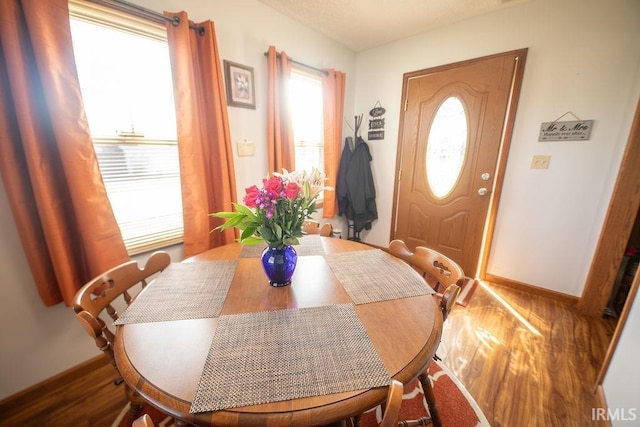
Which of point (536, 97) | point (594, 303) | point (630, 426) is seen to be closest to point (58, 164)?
point (630, 426)

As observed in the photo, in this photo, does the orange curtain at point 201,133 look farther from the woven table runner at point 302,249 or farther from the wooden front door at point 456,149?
the wooden front door at point 456,149

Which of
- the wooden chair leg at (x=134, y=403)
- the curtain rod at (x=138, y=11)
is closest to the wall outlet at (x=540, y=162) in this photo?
the curtain rod at (x=138, y=11)

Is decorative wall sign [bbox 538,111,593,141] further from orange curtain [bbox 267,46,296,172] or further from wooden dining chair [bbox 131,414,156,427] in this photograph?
wooden dining chair [bbox 131,414,156,427]

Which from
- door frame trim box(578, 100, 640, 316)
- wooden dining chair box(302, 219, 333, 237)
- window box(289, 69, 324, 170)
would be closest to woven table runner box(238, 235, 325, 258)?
wooden dining chair box(302, 219, 333, 237)

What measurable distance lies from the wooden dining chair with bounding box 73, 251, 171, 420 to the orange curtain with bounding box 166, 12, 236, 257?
1.64ft

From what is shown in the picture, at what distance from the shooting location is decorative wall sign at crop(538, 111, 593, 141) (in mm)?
1836

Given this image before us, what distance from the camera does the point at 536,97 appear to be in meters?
1.98

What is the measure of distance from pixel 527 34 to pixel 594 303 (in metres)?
2.20

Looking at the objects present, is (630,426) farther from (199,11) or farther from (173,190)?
(199,11)

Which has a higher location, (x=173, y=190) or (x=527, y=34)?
(x=527, y=34)

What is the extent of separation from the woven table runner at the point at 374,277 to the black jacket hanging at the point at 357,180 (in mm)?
1705

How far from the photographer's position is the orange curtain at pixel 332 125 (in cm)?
251

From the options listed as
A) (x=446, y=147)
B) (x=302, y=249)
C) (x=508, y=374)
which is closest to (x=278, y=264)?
(x=302, y=249)

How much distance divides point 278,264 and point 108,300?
0.71m
